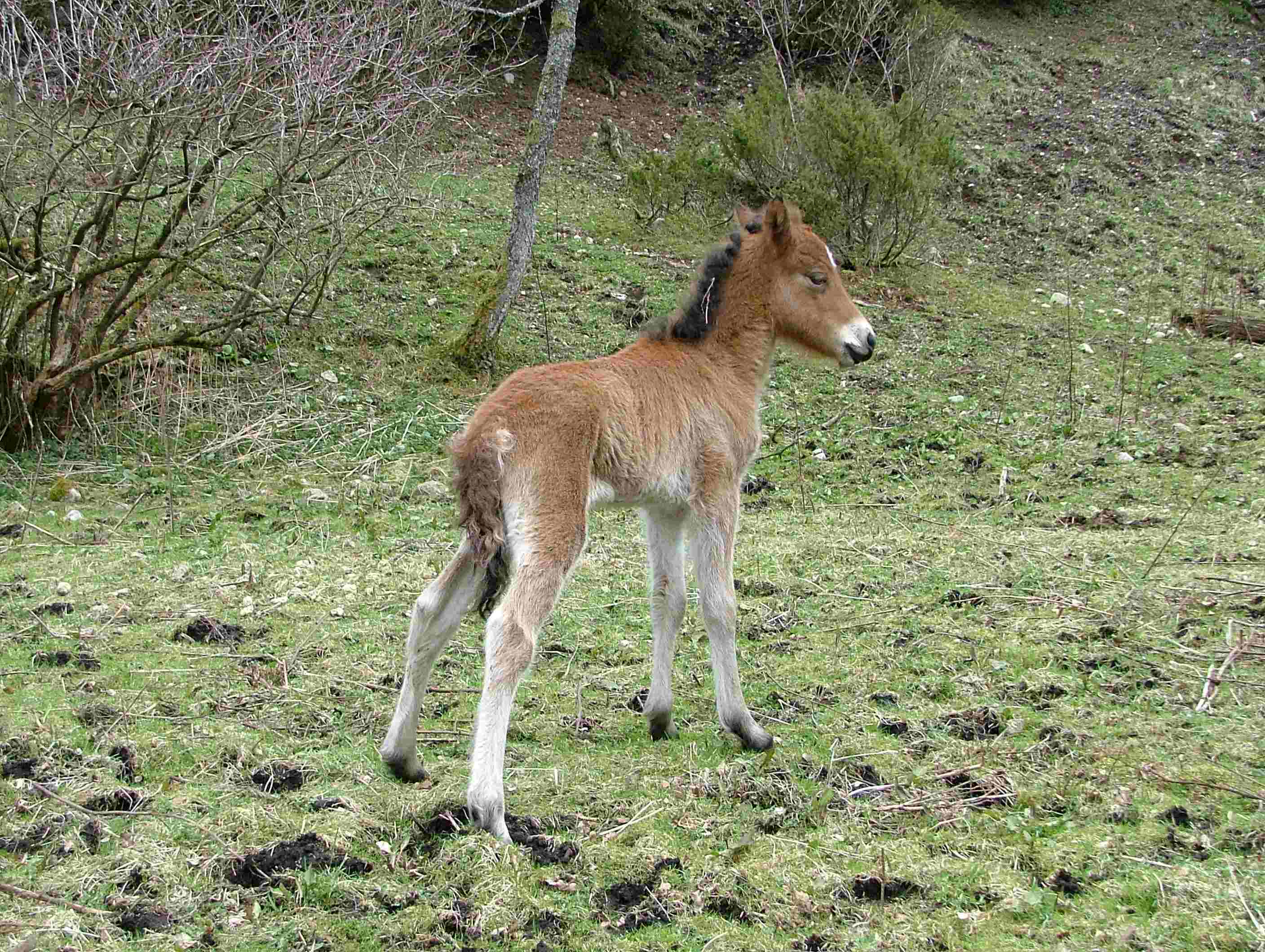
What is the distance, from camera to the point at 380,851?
13.8ft

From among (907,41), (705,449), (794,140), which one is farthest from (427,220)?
(705,449)

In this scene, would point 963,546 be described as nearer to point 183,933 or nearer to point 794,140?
point 183,933

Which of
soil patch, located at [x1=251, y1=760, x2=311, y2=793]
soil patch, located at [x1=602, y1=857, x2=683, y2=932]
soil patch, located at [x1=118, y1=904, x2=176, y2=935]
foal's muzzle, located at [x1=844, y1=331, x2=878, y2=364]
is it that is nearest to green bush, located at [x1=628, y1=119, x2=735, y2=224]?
foal's muzzle, located at [x1=844, y1=331, x2=878, y2=364]

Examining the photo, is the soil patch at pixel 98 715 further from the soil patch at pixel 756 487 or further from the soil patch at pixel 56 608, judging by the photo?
the soil patch at pixel 756 487

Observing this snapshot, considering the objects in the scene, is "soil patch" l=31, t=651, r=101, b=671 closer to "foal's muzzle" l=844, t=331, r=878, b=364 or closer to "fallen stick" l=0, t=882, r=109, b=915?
"fallen stick" l=0, t=882, r=109, b=915

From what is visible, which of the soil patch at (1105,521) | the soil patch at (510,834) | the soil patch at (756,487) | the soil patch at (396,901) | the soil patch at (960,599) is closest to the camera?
the soil patch at (396,901)

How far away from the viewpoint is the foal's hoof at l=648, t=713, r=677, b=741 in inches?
225

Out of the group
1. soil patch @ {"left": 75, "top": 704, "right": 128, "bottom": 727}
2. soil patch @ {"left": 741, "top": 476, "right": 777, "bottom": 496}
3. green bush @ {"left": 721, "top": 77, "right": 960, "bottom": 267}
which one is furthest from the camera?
green bush @ {"left": 721, "top": 77, "right": 960, "bottom": 267}

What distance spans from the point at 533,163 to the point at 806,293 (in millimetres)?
6164

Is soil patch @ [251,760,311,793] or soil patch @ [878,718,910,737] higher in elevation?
soil patch @ [878,718,910,737]

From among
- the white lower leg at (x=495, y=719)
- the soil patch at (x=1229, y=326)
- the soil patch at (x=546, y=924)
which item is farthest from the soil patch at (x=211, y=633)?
the soil patch at (x=1229, y=326)

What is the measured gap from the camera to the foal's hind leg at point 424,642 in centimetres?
493

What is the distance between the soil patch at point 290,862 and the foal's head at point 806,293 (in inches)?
152

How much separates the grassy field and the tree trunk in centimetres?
69
